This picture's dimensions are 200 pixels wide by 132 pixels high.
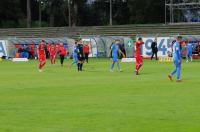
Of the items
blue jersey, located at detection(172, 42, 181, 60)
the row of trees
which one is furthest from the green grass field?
the row of trees

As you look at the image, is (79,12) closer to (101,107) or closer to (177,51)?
(177,51)

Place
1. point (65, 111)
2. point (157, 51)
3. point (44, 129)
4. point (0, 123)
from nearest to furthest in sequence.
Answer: point (44, 129)
point (0, 123)
point (65, 111)
point (157, 51)

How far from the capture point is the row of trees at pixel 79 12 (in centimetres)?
9725

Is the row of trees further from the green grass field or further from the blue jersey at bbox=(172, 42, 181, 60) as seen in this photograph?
the green grass field

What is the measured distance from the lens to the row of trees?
9725 cm

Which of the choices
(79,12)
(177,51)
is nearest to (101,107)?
(177,51)

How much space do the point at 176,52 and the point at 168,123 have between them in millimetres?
14008

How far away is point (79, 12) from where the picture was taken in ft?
347

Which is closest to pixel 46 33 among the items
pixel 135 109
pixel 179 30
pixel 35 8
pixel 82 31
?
pixel 82 31

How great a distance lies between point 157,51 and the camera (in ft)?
204

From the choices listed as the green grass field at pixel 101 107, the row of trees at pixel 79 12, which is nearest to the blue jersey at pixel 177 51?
the green grass field at pixel 101 107

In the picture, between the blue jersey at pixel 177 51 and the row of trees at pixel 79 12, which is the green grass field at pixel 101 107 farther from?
the row of trees at pixel 79 12

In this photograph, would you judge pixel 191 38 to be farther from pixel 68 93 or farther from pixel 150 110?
pixel 150 110

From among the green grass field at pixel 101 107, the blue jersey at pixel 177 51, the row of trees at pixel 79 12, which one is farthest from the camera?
the row of trees at pixel 79 12
